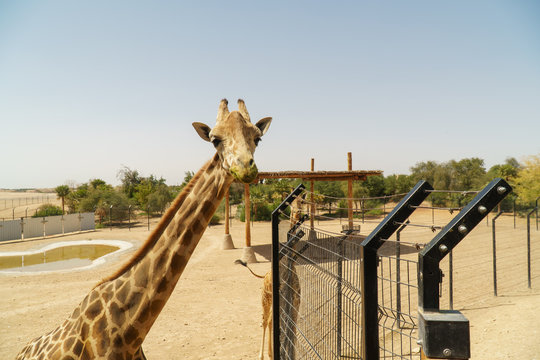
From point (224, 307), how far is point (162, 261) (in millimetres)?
6414

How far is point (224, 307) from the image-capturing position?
8.52 metres

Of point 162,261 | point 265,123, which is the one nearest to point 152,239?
point 162,261

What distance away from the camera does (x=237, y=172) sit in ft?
8.09

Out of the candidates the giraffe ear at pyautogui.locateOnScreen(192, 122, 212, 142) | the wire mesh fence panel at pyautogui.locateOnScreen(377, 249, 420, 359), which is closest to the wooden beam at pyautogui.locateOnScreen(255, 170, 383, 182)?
the wire mesh fence panel at pyautogui.locateOnScreen(377, 249, 420, 359)

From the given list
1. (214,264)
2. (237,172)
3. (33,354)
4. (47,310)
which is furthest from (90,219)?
(237,172)

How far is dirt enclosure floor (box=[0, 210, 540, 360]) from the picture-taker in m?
5.96

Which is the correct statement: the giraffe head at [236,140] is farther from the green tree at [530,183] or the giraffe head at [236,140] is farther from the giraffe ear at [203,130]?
the green tree at [530,183]

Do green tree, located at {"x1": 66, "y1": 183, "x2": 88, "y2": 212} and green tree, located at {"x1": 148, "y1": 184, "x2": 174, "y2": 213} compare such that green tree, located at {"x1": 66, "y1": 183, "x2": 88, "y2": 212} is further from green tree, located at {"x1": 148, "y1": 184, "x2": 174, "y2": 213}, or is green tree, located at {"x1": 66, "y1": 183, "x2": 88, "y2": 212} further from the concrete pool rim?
the concrete pool rim

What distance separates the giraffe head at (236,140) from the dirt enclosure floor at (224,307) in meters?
4.94

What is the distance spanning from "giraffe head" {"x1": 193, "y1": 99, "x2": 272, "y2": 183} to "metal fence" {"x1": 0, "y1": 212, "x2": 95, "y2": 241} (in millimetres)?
25109

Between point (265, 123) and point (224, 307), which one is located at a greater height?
point (265, 123)

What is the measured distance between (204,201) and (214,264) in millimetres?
11341

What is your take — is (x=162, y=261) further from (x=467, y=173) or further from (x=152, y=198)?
(x=467, y=173)

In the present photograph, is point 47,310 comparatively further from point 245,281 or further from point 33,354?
point 33,354
